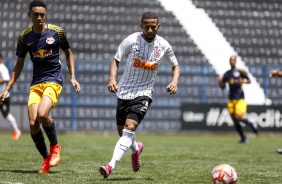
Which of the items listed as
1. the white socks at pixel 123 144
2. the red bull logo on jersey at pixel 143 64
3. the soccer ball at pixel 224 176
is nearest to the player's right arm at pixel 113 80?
the red bull logo on jersey at pixel 143 64

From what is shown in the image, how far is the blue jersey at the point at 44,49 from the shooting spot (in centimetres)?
904

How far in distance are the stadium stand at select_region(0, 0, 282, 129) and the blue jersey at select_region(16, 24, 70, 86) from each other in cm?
1425

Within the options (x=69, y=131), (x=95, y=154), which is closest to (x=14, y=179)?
(x=95, y=154)

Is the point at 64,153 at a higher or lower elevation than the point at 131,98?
lower

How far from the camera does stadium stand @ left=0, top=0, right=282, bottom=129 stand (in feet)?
79.4

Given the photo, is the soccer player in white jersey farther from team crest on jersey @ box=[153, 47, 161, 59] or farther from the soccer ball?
the soccer ball

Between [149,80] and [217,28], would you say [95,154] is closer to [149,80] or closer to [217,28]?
[149,80]

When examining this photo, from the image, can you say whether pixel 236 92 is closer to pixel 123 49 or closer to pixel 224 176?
pixel 123 49

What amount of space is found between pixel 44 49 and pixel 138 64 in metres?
1.32

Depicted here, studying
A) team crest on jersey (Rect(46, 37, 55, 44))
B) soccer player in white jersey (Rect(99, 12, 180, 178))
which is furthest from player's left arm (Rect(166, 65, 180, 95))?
team crest on jersey (Rect(46, 37, 55, 44))

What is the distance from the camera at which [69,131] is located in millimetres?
24031

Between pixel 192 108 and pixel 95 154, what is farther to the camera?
pixel 192 108

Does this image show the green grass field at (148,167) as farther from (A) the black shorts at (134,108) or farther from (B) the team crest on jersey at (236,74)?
(B) the team crest on jersey at (236,74)

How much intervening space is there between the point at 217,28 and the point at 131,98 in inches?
734
